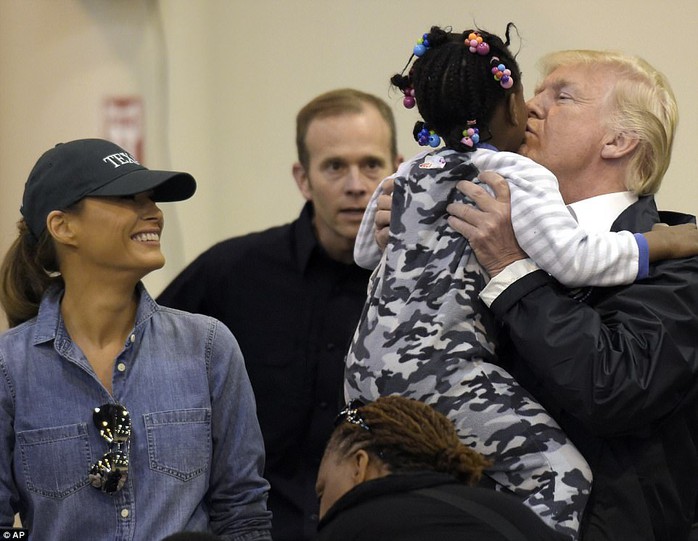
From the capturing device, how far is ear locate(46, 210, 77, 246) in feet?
7.50

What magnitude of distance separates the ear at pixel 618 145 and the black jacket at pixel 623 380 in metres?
0.20

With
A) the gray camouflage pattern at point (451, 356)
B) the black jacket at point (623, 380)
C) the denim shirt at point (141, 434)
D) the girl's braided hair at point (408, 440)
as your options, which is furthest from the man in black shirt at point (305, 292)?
the girl's braided hair at point (408, 440)

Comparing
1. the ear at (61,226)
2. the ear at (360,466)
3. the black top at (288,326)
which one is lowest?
the black top at (288,326)

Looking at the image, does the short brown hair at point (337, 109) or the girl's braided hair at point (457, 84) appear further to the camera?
the short brown hair at point (337, 109)

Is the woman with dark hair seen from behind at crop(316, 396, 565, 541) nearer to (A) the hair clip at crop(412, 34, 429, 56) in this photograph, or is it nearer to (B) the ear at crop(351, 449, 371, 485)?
(B) the ear at crop(351, 449, 371, 485)

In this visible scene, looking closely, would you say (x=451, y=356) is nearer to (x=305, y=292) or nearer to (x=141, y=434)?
(x=141, y=434)

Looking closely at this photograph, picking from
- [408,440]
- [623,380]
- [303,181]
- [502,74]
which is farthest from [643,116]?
[303,181]

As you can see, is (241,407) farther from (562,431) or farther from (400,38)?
(400,38)

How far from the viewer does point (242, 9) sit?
4926mm

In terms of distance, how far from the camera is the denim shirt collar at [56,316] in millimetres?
2242

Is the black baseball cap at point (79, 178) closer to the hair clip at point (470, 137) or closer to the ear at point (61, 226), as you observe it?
the ear at point (61, 226)

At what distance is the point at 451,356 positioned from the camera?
85.5 inches

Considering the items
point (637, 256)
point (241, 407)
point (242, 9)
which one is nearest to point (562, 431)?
point (637, 256)

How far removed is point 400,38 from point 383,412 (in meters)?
3.08
